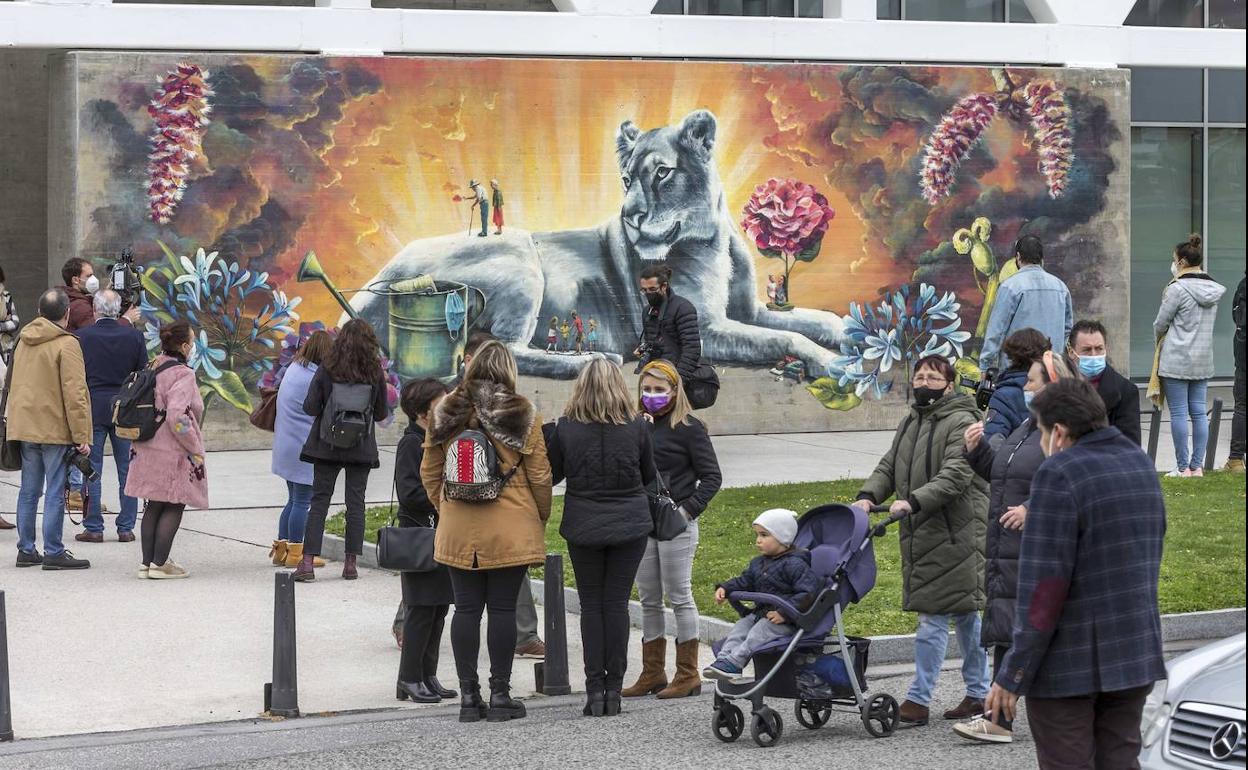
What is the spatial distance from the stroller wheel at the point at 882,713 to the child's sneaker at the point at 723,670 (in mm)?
628

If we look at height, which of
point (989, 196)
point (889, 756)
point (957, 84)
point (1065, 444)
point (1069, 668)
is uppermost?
point (957, 84)

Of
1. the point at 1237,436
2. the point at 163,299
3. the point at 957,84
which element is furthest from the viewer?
the point at 957,84

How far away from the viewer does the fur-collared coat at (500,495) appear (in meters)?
8.98

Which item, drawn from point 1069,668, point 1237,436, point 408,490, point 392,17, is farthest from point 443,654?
point 392,17

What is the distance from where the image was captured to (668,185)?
20.3m

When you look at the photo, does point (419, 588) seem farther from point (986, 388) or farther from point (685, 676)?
point (986, 388)

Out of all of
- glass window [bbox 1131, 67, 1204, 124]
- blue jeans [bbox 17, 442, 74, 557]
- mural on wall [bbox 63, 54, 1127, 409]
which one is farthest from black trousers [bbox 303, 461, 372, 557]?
glass window [bbox 1131, 67, 1204, 124]

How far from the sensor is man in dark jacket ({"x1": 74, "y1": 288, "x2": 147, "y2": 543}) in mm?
14000

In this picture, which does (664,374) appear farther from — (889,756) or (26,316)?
(26,316)

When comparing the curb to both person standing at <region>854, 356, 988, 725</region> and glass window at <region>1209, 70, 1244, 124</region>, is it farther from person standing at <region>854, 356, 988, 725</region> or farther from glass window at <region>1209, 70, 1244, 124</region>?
glass window at <region>1209, 70, 1244, 124</region>

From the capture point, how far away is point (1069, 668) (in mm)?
6246

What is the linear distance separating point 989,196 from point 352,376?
11.2 metres

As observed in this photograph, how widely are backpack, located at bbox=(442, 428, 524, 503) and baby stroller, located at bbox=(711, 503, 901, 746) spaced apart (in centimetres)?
128

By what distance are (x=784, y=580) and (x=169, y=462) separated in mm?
5437
